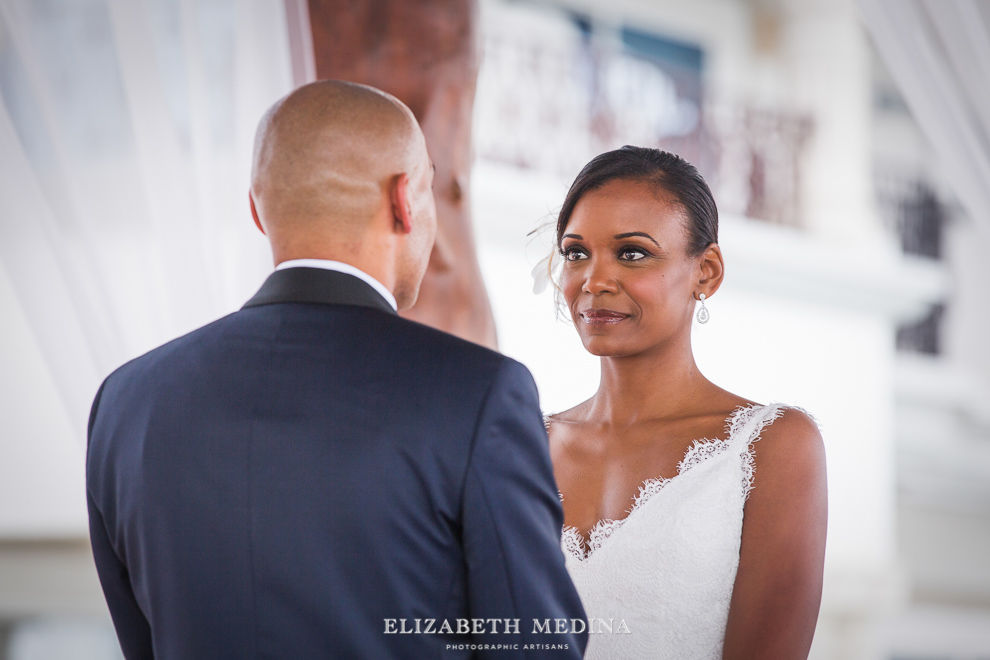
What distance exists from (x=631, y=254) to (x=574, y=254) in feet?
0.44

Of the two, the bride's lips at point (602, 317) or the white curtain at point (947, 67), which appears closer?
the bride's lips at point (602, 317)

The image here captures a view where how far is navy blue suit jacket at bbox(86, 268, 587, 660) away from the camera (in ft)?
4.05

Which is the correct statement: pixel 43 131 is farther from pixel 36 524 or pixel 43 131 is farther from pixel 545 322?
pixel 545 322

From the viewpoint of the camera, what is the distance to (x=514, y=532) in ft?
4.05

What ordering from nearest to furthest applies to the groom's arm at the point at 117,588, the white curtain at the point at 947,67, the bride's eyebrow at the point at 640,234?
the groom's arm at the point at 117,588
the bride's eyebrow at the point at 640,234
the white curtain at the point at 947,67

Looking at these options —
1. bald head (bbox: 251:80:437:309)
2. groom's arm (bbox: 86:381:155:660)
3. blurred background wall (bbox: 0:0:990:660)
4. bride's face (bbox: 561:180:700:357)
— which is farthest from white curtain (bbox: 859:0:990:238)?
groom's arm (bbox: 86:381:155:660)

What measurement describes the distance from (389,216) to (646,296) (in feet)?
2.11

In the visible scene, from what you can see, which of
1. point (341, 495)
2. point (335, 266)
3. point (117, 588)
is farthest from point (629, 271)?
point (117, 588)

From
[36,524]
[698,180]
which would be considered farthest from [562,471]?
[36,524]

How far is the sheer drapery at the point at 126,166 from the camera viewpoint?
2.26 metres

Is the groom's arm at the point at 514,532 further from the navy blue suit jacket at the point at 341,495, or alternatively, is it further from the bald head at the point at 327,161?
the bald head at the point at 327,161

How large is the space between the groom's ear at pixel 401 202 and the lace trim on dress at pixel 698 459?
805 millimetres

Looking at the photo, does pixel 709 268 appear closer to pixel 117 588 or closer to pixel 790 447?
pixel 790 447

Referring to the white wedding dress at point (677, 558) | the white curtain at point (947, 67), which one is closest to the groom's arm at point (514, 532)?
the white wedding dress at point (677, 558)
